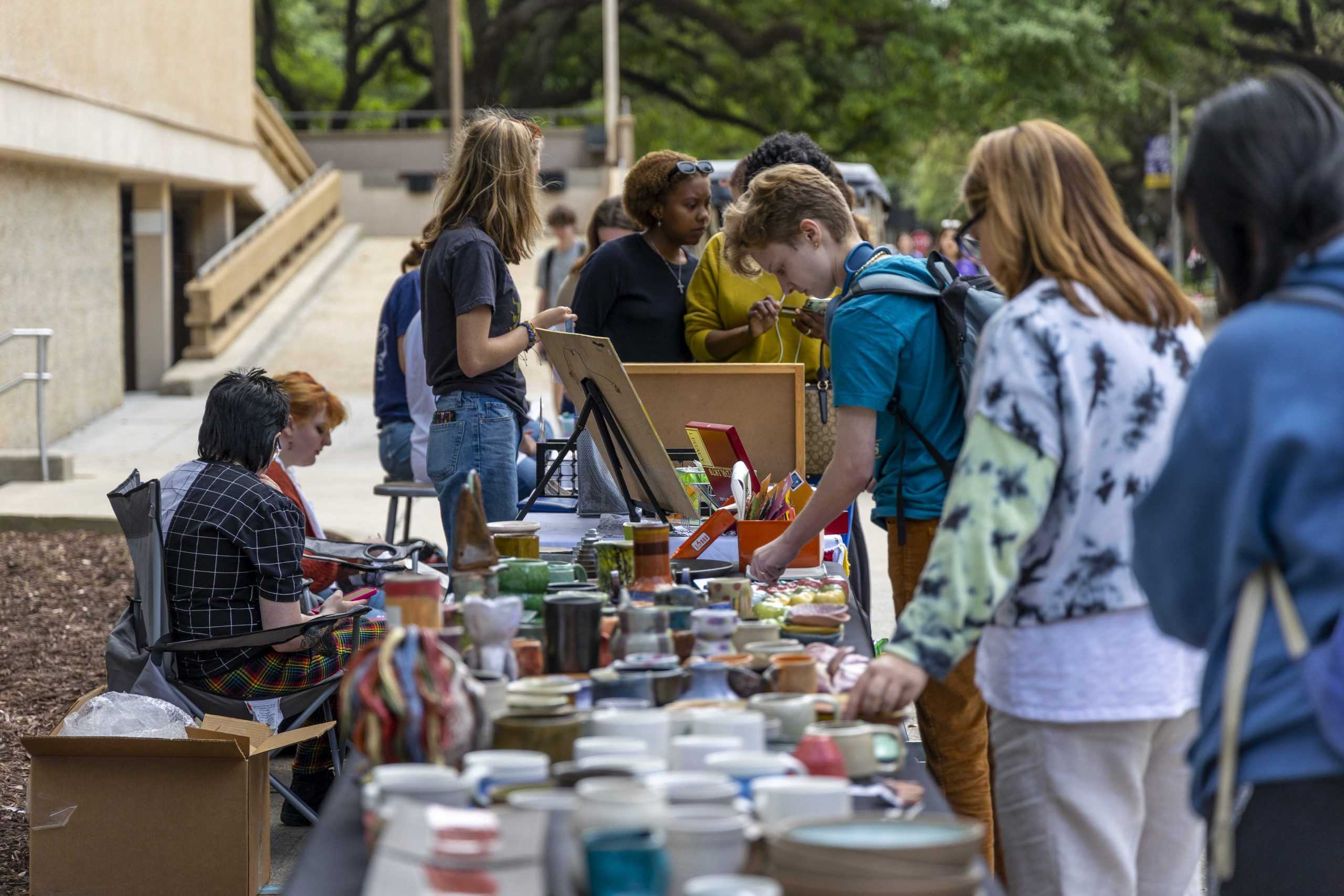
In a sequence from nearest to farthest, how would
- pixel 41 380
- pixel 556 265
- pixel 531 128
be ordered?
pixel 531 128 → pixel 41 380 → pixel 556 265

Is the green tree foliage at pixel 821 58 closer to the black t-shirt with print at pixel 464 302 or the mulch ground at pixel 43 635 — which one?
the mulch ground at pixel 43 635

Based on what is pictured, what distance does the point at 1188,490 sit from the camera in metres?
1.90

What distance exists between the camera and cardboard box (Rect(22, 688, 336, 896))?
3.61 metres

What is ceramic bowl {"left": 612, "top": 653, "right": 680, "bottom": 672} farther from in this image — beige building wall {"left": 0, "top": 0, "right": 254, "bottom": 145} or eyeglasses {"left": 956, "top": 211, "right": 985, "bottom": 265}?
beige building wall {"left": 0, "top": 0, "right": 254, "bottom": 145}

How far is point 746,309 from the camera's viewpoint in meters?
5.27

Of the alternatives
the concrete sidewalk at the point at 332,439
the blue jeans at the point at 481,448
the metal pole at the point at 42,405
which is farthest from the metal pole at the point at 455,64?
the blue jeans at the point at 481,448

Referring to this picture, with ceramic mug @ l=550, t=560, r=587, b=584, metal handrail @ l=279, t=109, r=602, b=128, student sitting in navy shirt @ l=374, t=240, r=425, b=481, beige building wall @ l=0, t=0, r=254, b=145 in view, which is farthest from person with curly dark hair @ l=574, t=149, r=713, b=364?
metal handrail @ l=279, t=109, r=602, b=128

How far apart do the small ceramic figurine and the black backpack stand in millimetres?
1304

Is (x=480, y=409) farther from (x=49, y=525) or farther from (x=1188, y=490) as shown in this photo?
(x=49, y=525)

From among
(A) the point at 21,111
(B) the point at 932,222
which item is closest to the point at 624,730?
(A) the point at 21,111

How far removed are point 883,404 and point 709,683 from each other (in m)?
1.07

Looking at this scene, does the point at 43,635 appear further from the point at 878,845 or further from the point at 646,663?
the point at 878,845

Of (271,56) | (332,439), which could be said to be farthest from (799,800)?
(271,56)

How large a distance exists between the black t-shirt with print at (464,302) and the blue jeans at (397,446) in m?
1.90
